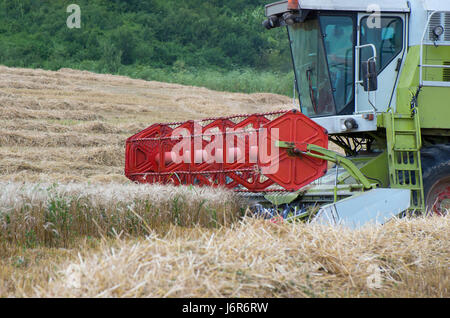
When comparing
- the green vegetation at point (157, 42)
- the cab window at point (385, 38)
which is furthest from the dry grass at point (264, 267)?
the green vegetation at point (157, 42)

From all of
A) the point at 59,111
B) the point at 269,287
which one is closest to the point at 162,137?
the point at 269,287

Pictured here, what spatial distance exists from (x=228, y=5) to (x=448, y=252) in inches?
1124

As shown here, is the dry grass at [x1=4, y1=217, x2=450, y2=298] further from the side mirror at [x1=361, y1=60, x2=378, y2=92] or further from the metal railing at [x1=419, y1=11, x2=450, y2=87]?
the metal railing at [x1=419, y1=11, x2=450, y2=87]

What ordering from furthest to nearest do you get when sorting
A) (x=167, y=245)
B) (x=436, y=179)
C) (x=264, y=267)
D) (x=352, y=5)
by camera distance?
(x=352, y=5)
(x=436, y=179)
(x=167, y=245)
(x=264, y=267)

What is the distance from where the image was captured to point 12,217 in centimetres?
504

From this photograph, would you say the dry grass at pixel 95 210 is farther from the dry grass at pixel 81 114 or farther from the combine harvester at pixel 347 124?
the dry grass at pixel 81 114

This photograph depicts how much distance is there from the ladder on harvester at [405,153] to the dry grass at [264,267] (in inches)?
76.6

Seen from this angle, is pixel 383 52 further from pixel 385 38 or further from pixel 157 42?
pixel 157 42

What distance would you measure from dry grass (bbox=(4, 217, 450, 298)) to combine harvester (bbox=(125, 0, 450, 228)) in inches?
72.8

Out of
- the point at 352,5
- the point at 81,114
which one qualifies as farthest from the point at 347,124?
the point at 81,114

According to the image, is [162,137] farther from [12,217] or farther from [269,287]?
[269,287]

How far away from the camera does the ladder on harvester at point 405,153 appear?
20.7 ft

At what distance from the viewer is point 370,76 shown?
6.24 m

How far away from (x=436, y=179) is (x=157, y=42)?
2153 cm
